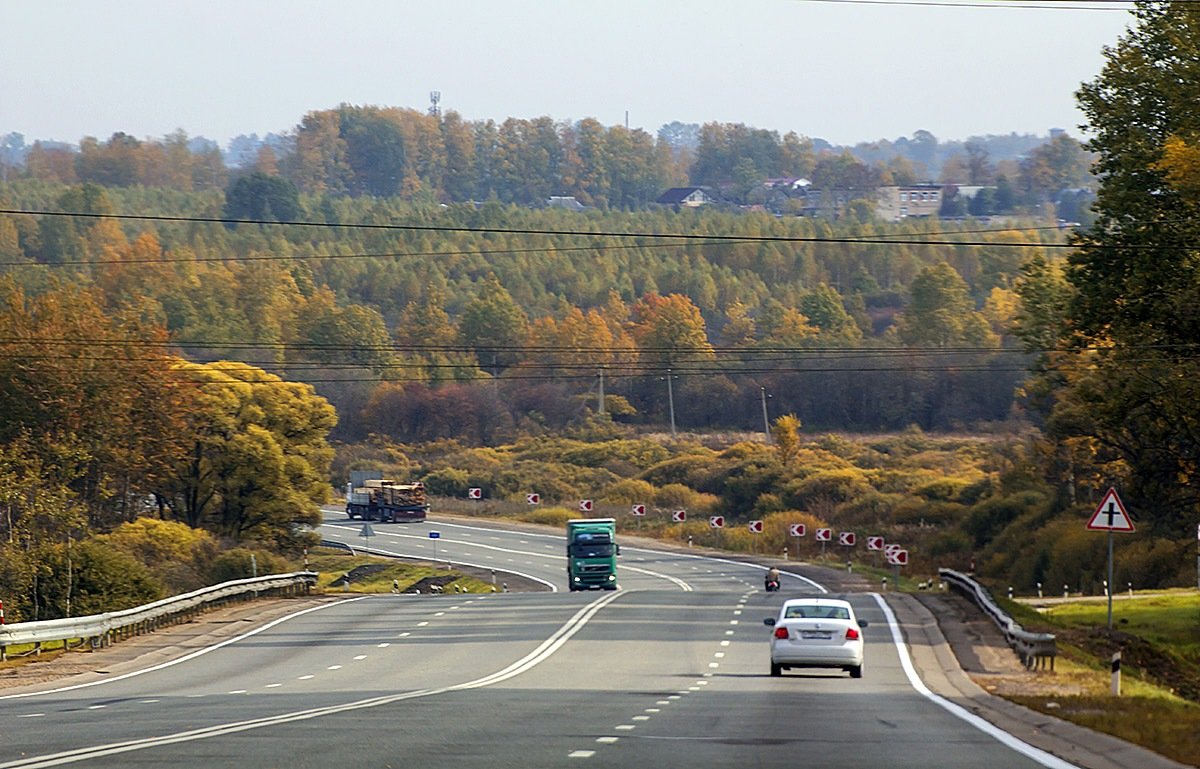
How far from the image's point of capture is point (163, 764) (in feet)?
49.0

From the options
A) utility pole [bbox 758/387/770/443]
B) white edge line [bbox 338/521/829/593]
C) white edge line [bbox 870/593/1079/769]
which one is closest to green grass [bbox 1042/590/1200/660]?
white edge line [bbox 870/593/1079/769]

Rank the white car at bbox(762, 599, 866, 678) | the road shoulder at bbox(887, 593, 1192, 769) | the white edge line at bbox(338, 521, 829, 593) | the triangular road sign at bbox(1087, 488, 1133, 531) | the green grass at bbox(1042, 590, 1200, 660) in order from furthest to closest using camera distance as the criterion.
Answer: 1. the white edge line at bbox(338, 521, 829, 593)
2. the green grass at bbox(1042, 590, 1200, 660)
3. the triangular road sign at bbox(1087, 488, 1133, 531)
4. the white car at bbox(762, 599, 866, 678)
5. the road shoulder at bbox(887, 593, 1192, 769)

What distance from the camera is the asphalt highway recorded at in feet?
53.1

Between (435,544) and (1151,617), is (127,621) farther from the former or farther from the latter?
(435,544)

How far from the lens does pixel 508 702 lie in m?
23.0

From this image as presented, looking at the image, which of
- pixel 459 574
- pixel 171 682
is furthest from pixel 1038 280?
pixel 171 682

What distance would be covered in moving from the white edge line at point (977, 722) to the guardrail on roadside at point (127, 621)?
51.4ft

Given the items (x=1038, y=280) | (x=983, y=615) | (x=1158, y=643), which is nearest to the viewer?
(x=1158, y=643)

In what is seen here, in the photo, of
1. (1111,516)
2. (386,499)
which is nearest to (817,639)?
(1111,516)

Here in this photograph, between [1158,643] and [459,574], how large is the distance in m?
43.8

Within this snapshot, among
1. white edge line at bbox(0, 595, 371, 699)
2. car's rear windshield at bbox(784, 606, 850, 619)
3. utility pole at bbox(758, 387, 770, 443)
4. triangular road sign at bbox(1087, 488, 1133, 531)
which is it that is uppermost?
utility pole at bbox(758, 387, 770, 443)

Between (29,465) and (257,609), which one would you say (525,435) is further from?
(257,609)

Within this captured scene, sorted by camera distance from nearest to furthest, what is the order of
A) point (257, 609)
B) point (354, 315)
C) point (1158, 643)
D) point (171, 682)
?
point (171, 682) < point (1158, 643) < point (257, 609) < point (354, 315)

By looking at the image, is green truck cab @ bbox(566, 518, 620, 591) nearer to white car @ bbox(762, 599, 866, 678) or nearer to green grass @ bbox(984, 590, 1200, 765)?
green grass @ bbox(984, 590, 1200, 765)
